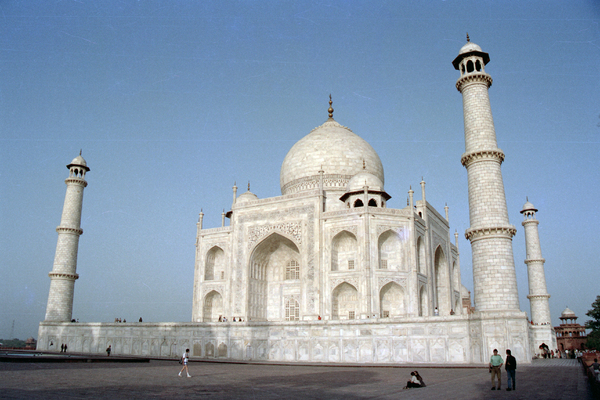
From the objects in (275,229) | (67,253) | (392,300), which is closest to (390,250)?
(392,300)

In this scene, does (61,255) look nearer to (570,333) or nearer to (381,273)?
(381,273)

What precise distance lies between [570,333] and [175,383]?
4271 cm

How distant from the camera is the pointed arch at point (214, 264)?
91.2 ft

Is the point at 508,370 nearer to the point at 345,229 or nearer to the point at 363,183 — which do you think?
the point at 345,229

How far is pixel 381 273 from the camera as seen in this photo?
22.8m

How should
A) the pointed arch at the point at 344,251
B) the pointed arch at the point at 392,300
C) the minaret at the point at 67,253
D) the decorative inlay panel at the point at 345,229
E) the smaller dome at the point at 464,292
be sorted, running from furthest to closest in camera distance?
1. the smaller dome at the point at 464,292
2. the minaret at the point at 67,253
3. the pointed arch at the point at 344,251
4. the decorative inlay panel at the point at 345,229
5. the pointed arch at the point at 392,300

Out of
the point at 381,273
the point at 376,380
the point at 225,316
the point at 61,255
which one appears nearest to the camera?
the point at 376,380

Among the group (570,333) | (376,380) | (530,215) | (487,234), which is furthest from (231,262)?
(570,333)

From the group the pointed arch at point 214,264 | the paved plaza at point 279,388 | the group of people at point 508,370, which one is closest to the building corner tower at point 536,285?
the pointed arch at point 214,264

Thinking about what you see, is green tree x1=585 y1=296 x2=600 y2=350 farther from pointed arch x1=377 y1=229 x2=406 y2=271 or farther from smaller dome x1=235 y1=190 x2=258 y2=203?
smaller dome x1=235 y1=190 x2=258 y2=203

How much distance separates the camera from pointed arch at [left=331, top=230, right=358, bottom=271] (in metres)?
24.2

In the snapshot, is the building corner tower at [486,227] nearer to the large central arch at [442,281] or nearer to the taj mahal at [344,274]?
the taj mahal at [344,274]

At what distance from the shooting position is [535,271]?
28953mm

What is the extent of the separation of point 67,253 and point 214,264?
28.3 ft
